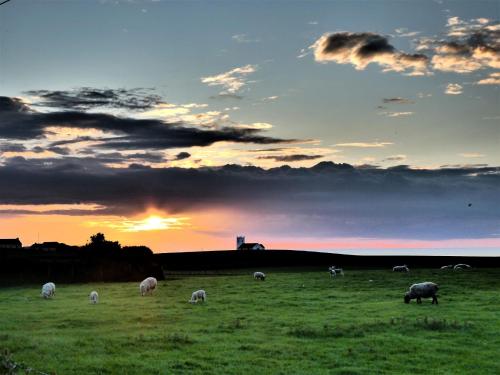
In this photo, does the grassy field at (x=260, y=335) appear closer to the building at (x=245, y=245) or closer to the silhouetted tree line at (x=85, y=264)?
the silhouetted tree line at (x=85, y=264)

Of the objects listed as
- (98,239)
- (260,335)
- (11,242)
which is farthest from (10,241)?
(260,335)

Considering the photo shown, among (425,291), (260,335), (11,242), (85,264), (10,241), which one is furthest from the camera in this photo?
(10,241)

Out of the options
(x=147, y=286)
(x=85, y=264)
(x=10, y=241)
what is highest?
(x=10, y=241)

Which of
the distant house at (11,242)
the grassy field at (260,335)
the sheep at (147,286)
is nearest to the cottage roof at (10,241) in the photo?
the distant house at (11,242)

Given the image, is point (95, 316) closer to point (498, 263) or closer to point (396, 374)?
point (396, 374)

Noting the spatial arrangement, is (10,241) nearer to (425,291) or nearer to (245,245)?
(245,245)

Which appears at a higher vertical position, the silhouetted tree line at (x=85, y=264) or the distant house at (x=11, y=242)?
the distant house at (x=11, y=242)

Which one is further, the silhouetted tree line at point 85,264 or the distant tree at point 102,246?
the distant tree at point 102,246

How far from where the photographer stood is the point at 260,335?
24.7 meters

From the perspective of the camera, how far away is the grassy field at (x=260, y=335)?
19.2 m

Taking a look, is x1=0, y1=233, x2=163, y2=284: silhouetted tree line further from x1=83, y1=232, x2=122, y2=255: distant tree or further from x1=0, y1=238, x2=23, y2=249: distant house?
x1=0, y1=238, x2=23, y2=249: distant house

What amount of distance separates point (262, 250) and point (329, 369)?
126050mm

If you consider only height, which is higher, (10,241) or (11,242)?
(10,241)

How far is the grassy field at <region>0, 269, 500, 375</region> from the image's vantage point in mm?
19172
